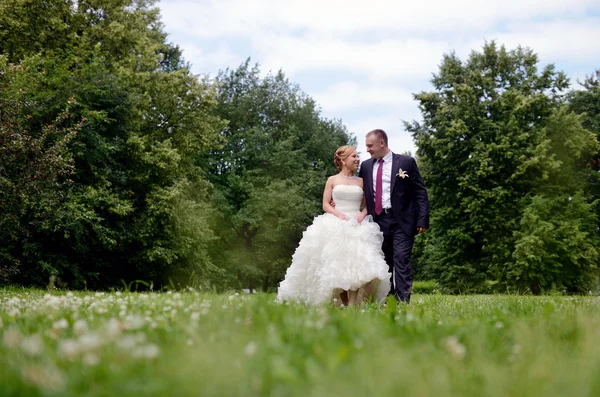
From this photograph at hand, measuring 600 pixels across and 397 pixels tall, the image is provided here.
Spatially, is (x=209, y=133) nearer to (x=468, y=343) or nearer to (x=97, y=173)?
(x=97, y=173)

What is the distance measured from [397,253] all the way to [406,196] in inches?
36.4

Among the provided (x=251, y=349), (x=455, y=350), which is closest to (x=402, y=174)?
(x=455, y=350)

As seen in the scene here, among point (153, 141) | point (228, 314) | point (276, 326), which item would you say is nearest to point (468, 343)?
point (276, 326)

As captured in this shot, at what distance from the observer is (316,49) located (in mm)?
22516

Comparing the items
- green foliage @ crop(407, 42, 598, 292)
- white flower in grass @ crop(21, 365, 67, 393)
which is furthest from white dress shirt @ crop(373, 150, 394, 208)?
green foliage @ crop(407, 42, 598, 292)

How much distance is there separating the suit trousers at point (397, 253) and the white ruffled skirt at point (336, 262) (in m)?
0.20

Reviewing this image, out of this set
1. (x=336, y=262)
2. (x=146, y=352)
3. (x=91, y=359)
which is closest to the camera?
(x=91, y=359)

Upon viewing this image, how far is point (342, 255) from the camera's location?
27.5ft

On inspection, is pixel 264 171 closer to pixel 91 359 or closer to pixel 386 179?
pixel 386 179

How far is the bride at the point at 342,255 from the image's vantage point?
8.29 meters

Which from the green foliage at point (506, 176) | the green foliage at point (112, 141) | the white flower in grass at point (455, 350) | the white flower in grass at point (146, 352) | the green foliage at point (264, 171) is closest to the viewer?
the white flower in grass at point (146, 352)

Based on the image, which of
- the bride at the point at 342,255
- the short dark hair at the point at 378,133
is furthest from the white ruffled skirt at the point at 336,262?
the short dark hair at the point at 378,133

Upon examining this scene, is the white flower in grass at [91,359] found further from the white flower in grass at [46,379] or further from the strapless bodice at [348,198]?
the strapless bodice at [348,198]

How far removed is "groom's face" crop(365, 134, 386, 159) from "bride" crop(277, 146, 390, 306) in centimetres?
32
